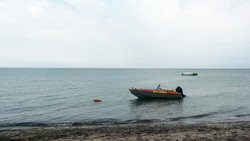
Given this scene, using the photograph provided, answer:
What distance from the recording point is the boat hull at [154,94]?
31.1 metres

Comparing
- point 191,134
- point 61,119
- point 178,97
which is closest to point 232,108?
point 178,97

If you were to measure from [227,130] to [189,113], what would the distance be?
8.17 m

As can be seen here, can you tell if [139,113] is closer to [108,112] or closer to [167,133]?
[108,112]

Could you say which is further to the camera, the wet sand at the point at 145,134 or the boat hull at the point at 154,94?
the boat hull at the point at 154,94

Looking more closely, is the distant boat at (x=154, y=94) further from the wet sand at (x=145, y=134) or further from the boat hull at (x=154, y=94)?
the wet sand at (x=145, y=134)

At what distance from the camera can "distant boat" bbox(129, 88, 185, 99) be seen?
102 ft

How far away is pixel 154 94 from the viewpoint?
3108 cm

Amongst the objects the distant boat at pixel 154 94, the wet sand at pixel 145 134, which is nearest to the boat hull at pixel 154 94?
the distant boat at pixel 154 94

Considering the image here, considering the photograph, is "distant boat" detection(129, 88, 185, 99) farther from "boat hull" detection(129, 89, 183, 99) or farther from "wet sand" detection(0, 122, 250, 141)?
"wet sand" detection(0, 122, 250, 141)

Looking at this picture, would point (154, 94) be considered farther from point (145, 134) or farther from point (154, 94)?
point (145, 134)

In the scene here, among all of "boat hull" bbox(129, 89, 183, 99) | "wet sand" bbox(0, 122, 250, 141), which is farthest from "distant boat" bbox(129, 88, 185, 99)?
"wet sand" bbox(0, 122, 250, 141)

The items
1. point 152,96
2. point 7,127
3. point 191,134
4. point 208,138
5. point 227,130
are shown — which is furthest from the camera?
point 152,96

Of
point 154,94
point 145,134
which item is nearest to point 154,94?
point 154,94

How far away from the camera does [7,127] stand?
17406 millimetres
